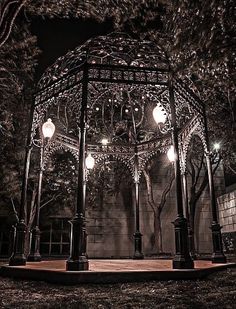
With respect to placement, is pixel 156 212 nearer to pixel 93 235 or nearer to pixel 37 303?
pixel 93 235

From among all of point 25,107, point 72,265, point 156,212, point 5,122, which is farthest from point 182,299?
point 156,212

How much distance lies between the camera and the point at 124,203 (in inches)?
711

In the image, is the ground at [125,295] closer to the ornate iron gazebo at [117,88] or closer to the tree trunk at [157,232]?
the ornate iron gazebo at [117,88]

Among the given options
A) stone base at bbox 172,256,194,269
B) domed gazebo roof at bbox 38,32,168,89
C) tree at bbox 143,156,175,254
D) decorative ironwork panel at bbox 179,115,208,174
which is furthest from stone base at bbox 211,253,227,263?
tree at bbox 143,156,175,254

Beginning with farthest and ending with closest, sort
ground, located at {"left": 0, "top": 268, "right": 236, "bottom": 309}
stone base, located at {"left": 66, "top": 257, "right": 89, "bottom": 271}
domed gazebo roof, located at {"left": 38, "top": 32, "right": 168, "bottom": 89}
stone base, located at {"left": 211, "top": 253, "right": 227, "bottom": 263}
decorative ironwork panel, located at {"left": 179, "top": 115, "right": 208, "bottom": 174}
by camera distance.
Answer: decorative ironwork panel, located at {"left": 179, "top": 115, "right": 208, "bottom": 174} → domed gazebo roof, located at {"left": 38, "top": 32, "right": 168, "bottom": 89} → stone base, located at {"left": 211, "top": 253, "right": 227, "bottom": 263} → stone base, located at {"left": 66, "top": 257, "right": 89, "bottom": 271} → ground, located at {"left": 0, "top": 268, "right": 236, "bottom": 309}

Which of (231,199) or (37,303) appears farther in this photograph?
(231,199)

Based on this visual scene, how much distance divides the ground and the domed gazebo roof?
5568 millimetres

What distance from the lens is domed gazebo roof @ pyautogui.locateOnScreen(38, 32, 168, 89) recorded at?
839 centimetres

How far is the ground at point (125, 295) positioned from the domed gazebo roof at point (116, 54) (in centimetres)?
557

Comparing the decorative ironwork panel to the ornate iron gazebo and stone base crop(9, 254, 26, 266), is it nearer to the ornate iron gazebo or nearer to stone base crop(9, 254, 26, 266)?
the ornate iron gazebo

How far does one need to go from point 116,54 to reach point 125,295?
20.7 feet

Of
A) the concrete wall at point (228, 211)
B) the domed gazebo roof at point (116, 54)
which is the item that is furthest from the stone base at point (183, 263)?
the concrete wall at point (228, 211)

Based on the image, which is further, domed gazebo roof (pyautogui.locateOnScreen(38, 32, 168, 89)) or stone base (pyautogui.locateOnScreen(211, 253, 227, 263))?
A: domed gazebo roof (pyautogui.locateOnScreen(38, 32, 168, 89))

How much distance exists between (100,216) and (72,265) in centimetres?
1207
